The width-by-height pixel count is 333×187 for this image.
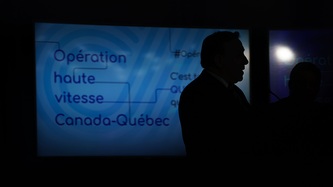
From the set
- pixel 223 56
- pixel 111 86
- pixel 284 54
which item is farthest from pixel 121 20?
pixel 223 56

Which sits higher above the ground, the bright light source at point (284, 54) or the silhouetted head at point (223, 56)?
the bright light source at point (284, 54)

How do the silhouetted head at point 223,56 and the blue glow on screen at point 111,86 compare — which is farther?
the blue glow on screen at point 111,86

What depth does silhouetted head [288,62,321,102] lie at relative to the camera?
2463 mm

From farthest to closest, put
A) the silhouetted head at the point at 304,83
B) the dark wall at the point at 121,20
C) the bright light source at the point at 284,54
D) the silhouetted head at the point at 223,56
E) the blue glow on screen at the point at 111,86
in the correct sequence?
the bright light source at the point at 284,54 < the dark wall at the point at 121,20 < the blue glow on screen at the point at 111,86 < the silhouetted head at the point at 304,83 < the silhouetted head at the point at 223,56

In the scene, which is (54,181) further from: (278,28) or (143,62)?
(278,28)

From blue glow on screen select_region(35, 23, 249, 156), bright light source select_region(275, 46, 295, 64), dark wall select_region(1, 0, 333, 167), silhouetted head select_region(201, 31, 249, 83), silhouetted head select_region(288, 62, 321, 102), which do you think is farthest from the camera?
bright light source select_region(275, 46, 295, 64)

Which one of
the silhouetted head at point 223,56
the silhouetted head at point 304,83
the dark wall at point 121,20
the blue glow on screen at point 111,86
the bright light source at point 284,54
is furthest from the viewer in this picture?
the bright light source at point 284,54

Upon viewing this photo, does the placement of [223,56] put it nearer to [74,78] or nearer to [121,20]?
[74,78]

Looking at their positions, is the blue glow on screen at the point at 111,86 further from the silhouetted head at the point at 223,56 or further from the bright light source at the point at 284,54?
the silhouetted head at the point at 223,56

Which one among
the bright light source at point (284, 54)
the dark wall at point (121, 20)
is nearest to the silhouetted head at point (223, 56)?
the dark wall at point (121, 20)

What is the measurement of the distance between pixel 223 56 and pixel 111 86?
1387 millimetres

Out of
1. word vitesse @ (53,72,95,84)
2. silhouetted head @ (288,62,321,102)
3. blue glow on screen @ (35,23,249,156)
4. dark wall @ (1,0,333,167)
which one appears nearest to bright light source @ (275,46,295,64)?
dark wall @ (1,0,333,167)

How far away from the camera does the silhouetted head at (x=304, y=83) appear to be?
2463mm

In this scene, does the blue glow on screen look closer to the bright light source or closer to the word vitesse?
the word vitesse
